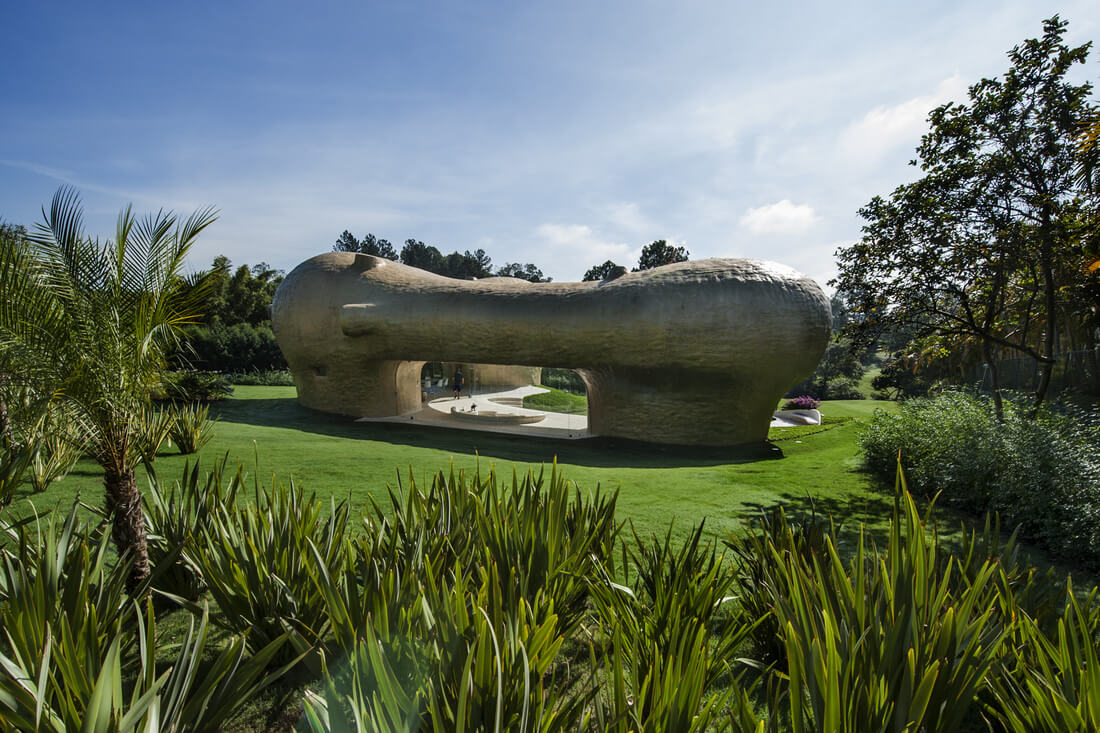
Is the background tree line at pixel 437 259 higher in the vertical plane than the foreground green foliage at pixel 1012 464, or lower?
higher

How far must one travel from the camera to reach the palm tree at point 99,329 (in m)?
3.28

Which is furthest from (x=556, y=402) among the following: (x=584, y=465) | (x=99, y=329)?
(x=99, y=329)

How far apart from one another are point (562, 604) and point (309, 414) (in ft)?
44.2

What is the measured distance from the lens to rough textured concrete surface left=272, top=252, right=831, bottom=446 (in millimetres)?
10781

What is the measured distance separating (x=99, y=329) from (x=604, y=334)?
9127 millimetres

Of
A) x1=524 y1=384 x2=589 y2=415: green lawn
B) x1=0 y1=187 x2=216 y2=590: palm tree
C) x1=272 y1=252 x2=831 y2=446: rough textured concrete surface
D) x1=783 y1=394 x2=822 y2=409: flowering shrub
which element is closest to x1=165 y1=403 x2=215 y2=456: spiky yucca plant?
x1=0 y1=187 x2=216 y2=590: palm tree

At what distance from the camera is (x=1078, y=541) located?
195 inches

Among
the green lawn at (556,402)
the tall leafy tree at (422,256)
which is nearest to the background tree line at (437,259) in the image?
the tall leafy tree at (422,256)

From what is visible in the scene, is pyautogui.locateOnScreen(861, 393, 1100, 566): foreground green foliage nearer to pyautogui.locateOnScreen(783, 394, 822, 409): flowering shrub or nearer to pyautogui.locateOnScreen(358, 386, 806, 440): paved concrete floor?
pyautogui.locateOnScreen(358, 386, 806, 440): paved concrete floor

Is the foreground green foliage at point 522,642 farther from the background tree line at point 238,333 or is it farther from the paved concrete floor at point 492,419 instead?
the background tree line at point 238,333

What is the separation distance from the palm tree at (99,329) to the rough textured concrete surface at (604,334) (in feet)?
28.6

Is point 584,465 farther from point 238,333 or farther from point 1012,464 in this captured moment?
point 238,333

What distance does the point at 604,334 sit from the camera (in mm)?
11469

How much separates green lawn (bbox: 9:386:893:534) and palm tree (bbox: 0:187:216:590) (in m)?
0.82
